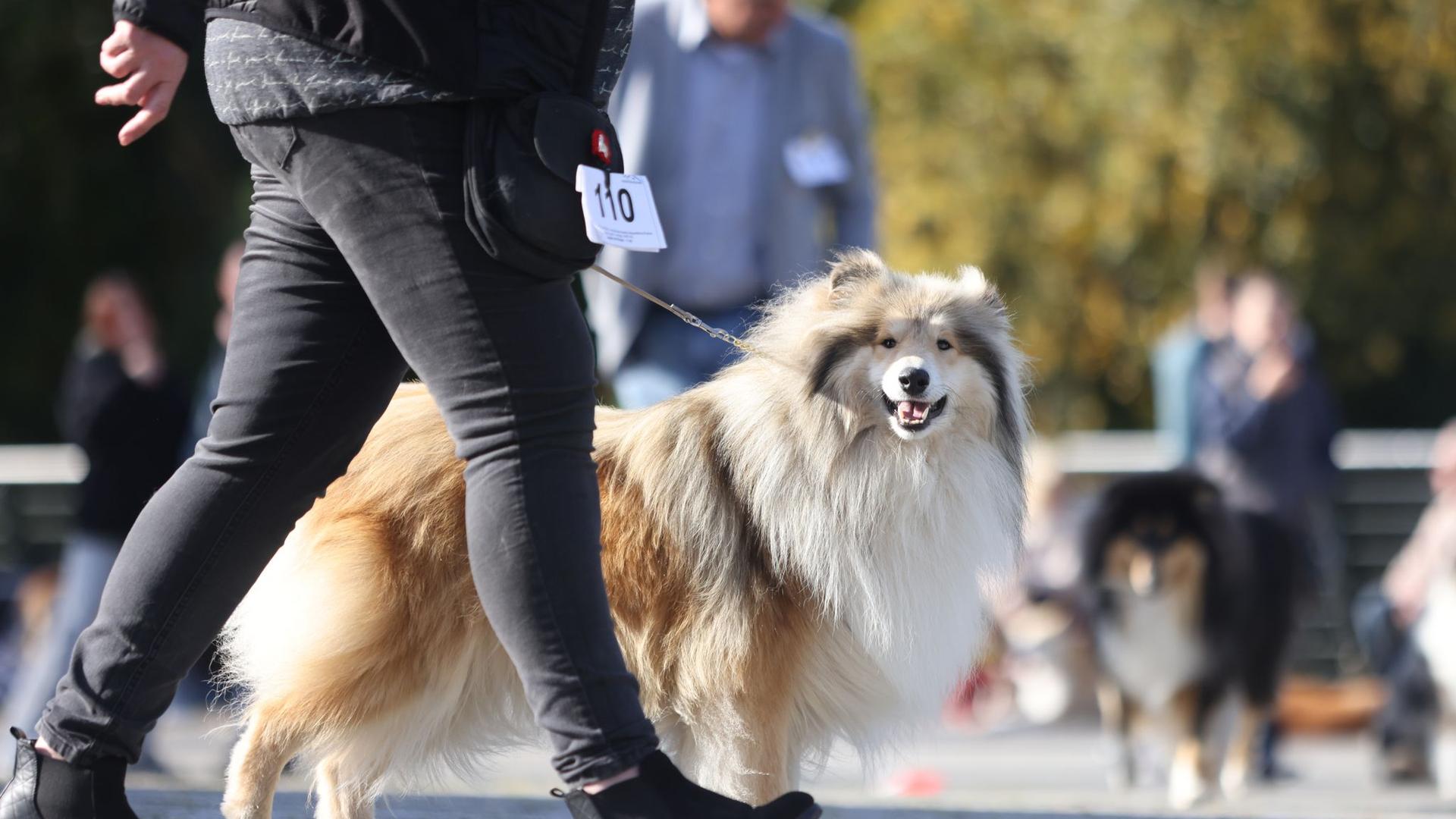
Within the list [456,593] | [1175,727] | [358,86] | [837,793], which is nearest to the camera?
[358,86]

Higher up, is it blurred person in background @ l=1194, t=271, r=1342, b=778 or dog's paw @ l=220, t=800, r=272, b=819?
blurred person in background @ l=1194, t=271, r=1342, b=778

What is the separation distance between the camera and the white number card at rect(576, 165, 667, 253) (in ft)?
8.13

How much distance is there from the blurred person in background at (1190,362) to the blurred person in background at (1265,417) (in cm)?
4

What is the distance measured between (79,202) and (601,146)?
Answer: 13.2m

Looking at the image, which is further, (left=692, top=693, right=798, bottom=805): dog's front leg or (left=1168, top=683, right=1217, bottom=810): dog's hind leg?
(left=1168, top=683, right=1217, bottom=810): dog's hind leg

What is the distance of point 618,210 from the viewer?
2.56 metres

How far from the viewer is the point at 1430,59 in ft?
49.0

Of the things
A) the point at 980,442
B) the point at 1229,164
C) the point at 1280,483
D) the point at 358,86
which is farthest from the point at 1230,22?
the point at 358,86

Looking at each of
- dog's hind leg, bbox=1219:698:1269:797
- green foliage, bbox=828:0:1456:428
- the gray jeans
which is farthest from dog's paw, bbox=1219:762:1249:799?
green foliage, bbox=828:0:1456:428

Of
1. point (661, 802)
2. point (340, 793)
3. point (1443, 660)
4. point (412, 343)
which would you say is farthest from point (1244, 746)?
point (412, 343)

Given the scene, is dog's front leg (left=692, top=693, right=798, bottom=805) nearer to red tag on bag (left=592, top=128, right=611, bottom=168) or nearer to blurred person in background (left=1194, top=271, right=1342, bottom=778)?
red tag on bag (left=592, top=128, right=611, bottom=168)

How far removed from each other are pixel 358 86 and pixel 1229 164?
13.2m

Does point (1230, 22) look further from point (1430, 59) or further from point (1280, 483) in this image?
→ point (1280, 483)

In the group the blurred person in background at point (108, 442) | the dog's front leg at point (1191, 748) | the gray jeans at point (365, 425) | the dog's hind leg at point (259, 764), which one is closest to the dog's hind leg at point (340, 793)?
the dog's hind leg at point (259, 764)
